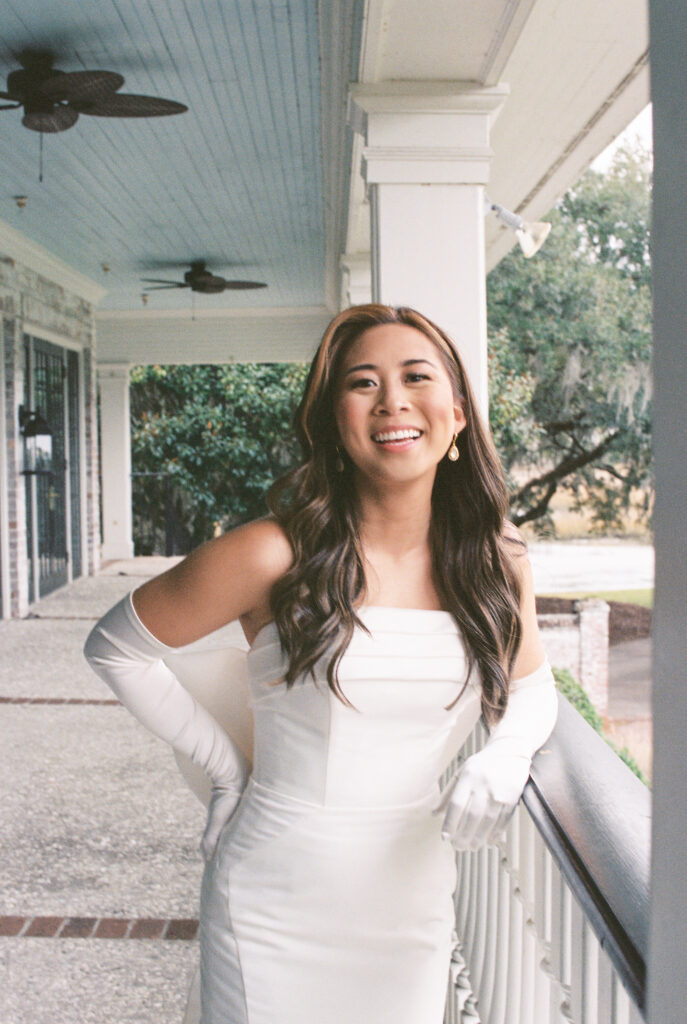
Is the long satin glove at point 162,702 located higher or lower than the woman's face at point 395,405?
lower

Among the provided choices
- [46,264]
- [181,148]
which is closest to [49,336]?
[46,264]

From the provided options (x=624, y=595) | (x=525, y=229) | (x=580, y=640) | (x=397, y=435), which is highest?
(x=525, y=229)

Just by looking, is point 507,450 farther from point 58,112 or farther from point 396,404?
point 396,404

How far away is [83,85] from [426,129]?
131 cm

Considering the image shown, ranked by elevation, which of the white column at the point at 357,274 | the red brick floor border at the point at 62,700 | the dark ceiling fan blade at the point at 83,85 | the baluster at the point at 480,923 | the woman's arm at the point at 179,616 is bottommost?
the red brick floor border at the point at 62,700

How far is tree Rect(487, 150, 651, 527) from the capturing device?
13727 mm

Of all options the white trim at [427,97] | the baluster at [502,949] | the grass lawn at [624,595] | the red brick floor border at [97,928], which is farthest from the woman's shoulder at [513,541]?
the grass lawn at [624,595]

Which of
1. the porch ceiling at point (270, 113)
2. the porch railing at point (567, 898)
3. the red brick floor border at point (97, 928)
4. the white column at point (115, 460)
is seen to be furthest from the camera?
the white column at point (115, 460)

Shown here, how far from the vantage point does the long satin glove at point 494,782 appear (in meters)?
1.25

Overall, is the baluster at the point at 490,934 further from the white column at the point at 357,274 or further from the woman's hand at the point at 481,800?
the white column at the point at 357,274

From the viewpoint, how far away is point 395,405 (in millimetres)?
1314

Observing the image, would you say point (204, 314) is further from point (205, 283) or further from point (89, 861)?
point (89, 861)

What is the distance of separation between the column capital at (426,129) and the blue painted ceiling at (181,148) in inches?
35.8

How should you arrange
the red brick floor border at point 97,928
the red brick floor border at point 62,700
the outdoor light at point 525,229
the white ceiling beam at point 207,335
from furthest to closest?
the white ceiling beam at point 207,335
the red brick floor border at point 62,700
the outdoor light at point 525,229
the red brick floor border at point 97,928
